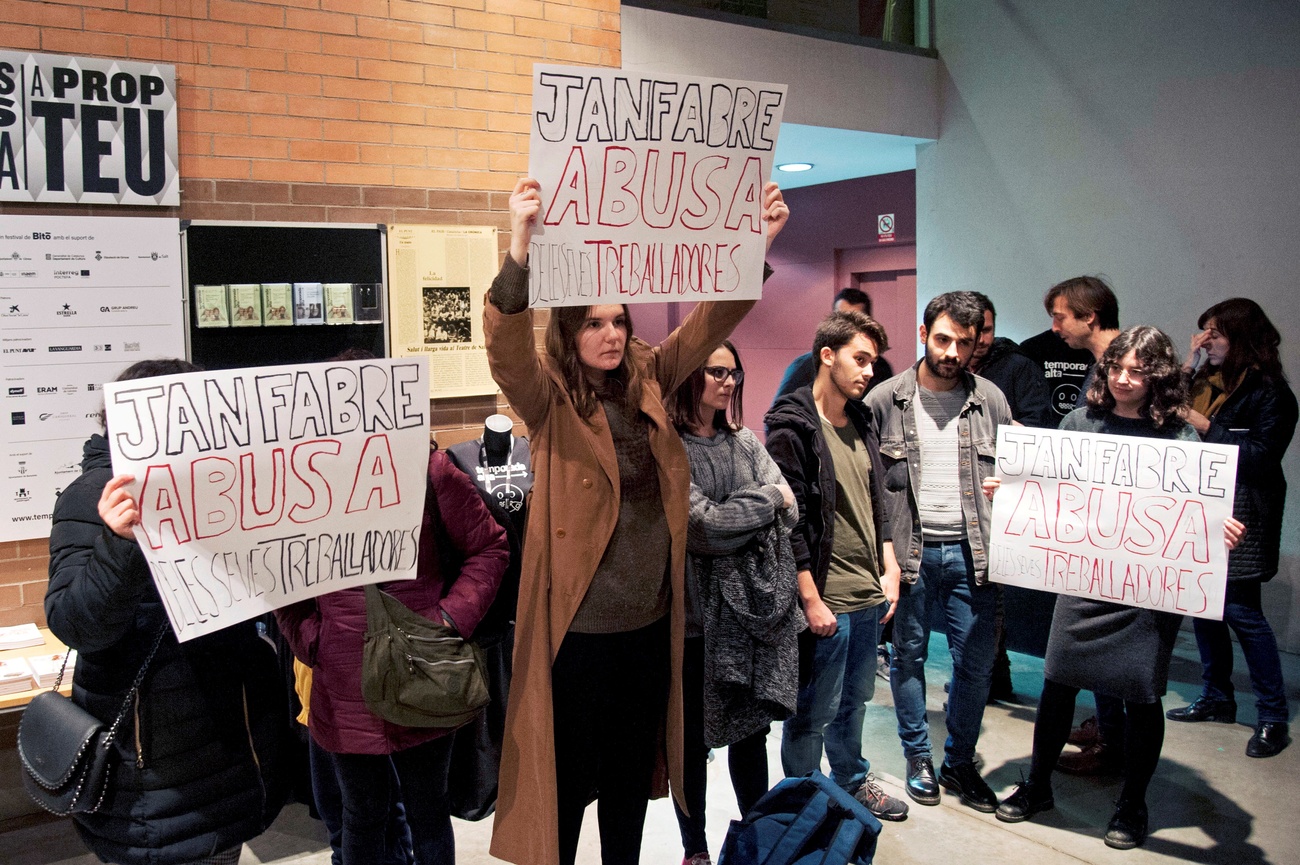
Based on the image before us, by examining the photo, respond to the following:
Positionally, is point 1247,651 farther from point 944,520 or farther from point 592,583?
point 592,583

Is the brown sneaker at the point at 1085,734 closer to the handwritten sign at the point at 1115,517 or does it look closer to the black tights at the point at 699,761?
the handwritten sign at the point at 1115,517

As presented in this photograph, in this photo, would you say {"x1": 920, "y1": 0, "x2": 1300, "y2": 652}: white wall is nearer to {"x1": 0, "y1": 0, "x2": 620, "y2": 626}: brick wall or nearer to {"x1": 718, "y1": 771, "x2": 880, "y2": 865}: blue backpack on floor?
{"x1": 0, "y1": 0, "x2": 620, "y2": 626}: brick wall

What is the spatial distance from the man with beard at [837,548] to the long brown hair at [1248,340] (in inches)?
73.6

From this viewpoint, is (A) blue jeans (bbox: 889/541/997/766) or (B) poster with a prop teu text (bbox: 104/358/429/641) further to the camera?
(A) blue jeans (bbox: 889/541/997/766)

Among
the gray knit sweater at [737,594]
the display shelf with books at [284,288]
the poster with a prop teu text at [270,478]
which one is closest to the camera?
the poster with a prop teu text at [270,478]

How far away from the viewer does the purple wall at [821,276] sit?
7973 millimetres

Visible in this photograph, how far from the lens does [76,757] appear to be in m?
2.07

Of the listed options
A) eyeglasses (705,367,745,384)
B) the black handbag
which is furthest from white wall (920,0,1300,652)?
the black handbag

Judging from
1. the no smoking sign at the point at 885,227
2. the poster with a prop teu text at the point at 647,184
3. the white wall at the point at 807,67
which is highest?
the white wall at the point at 807,67

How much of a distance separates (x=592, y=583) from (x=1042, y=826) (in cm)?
209

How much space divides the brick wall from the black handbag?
156 centimetres

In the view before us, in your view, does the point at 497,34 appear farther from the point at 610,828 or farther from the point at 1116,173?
the point at 1116,173

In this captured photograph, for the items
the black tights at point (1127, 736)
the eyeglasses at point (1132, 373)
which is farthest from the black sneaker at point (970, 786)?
the eyeglasses at point (1132, 373)

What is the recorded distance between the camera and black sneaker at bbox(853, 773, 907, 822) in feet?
11.2
